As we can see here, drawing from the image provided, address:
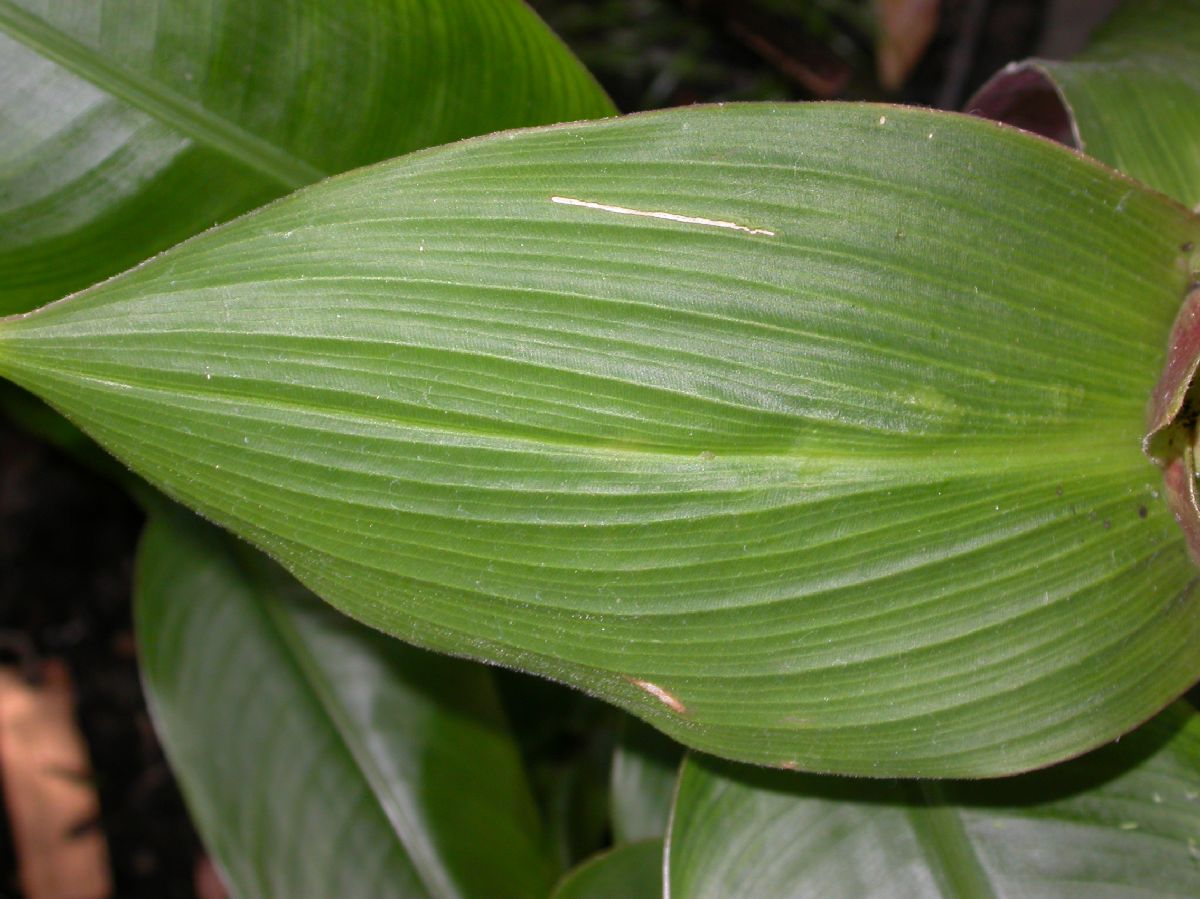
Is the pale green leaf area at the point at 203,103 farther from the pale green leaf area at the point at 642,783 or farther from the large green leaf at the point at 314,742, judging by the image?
the pale green leaf area at the point at 642,783

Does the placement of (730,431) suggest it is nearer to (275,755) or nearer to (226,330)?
(226,330)

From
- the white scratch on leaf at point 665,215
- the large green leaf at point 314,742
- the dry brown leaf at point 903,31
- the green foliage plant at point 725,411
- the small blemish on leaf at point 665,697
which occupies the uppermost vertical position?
Answer: the dry brown leaf at point 903,31

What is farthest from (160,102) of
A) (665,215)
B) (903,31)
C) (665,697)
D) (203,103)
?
(903,31)

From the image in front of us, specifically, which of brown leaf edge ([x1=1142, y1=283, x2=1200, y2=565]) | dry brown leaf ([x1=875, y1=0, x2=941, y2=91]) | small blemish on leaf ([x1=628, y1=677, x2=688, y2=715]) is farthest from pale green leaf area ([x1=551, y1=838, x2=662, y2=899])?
dry brown leaf ([x1=875, y1=0, x2=941, y2=91])

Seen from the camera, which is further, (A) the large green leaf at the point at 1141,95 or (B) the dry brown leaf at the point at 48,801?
(B) the dry brown leaf at the point at 48,801

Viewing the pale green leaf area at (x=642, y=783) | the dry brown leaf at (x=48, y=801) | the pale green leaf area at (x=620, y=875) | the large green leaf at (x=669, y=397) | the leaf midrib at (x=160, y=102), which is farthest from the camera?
the dry brown leaf at (x=48, y=801)

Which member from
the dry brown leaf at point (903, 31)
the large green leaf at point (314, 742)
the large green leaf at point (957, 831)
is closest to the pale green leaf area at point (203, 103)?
the large green leaf at point (314, 742)

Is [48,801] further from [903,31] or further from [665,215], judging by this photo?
[903,31]
